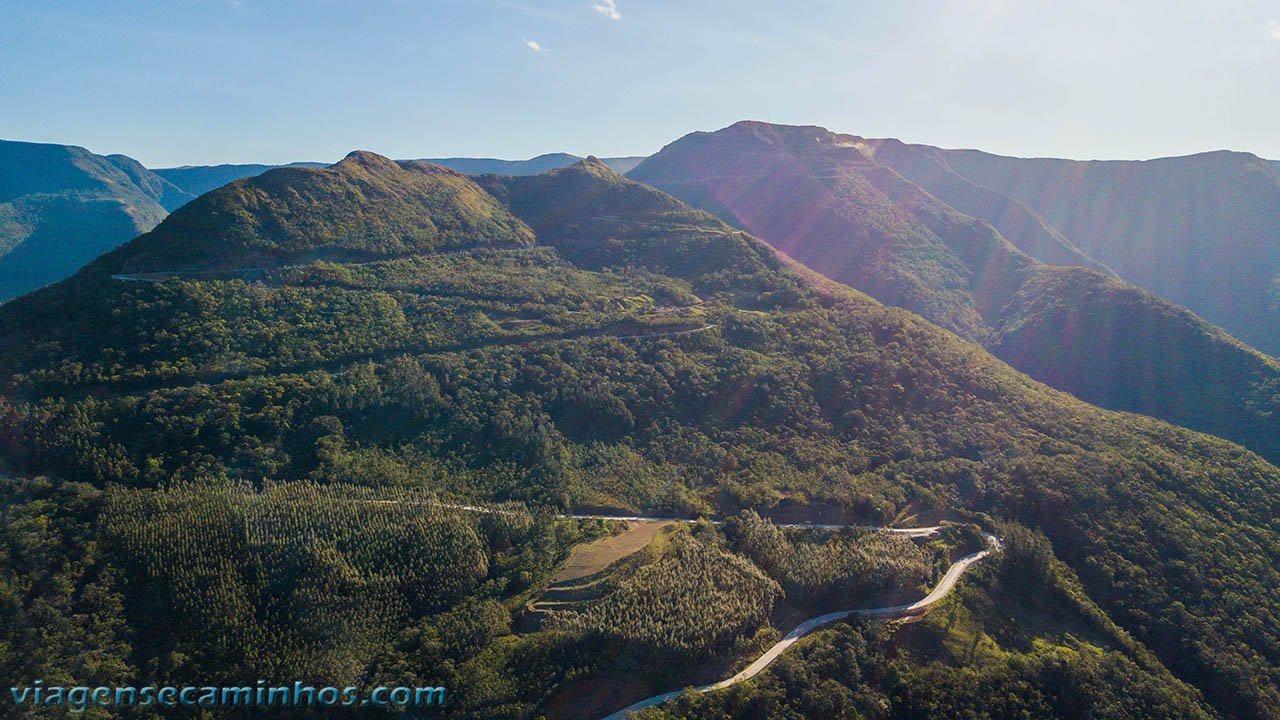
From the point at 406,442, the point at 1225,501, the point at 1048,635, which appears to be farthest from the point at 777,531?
the point at 1225,501

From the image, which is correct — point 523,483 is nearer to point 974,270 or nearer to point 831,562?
point 831,562

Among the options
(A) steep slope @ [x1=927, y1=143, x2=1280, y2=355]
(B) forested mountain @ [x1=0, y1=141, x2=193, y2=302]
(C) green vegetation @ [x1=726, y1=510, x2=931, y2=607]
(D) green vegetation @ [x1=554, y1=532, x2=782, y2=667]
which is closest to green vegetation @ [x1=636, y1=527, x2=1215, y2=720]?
(C) green vegetation @ [x1=726, y1=510, x2=931, y2=607]

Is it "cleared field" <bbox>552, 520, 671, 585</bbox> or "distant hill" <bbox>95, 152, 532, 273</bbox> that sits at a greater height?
"distant hill" <bbox>95, 152, 532, 273</bbox>

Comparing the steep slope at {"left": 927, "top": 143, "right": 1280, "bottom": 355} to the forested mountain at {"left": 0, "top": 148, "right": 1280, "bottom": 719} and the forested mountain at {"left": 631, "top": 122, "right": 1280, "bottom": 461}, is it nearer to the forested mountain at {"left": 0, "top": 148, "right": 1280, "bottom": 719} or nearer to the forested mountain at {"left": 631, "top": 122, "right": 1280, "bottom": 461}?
the forested mountain at {"left": 631, "top": 122, "right": 1280, "bottom": 461}

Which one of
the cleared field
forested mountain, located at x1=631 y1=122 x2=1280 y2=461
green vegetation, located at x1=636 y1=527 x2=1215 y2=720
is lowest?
green vegetation, located at x1=636 y1=527 x2=1215 y2=720

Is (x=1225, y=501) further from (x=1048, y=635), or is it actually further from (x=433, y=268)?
(x=433, y=268)

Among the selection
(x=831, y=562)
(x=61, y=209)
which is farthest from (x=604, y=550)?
(x=61, y=209)

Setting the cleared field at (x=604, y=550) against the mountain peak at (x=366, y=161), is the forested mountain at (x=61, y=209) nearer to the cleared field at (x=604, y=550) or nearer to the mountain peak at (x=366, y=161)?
the mountain peak at (x=366, y=161)
